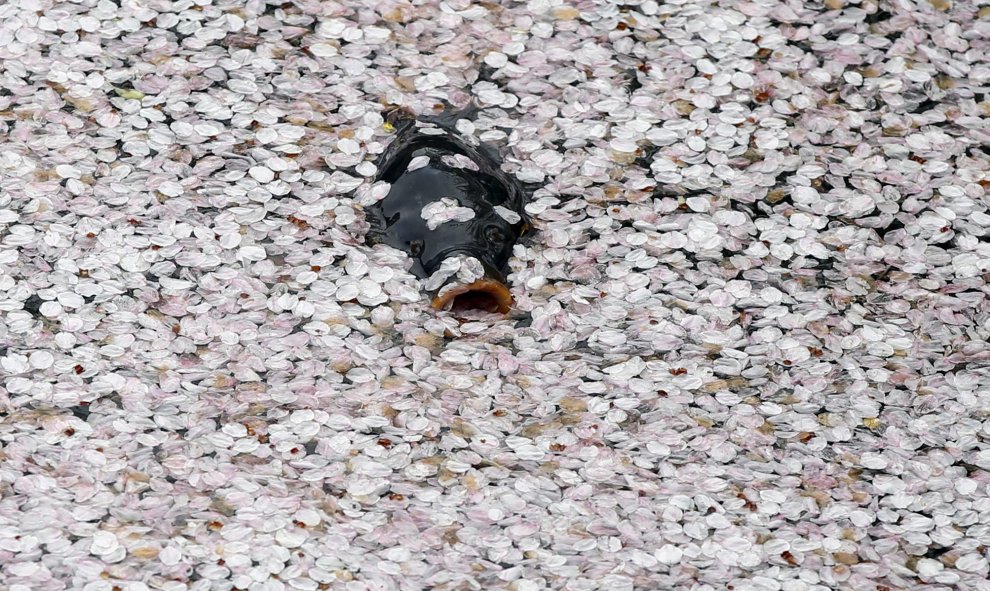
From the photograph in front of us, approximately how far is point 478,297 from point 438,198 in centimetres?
34

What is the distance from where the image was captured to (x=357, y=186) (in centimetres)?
379

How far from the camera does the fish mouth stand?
346 centimetres

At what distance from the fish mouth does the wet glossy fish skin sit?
38mm

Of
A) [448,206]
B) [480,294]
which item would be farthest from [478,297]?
[448,206]

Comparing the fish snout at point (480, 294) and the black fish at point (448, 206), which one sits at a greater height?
the black fish at point (448, 206)

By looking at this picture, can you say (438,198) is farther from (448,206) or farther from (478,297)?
(478,297)

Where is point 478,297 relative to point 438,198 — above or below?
below

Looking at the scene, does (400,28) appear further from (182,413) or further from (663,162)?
(182,413)

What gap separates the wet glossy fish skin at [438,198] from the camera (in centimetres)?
356

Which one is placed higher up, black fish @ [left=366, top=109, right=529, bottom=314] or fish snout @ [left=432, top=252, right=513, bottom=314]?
black fish @ [left=366, top=109, right=529, bottom=314]

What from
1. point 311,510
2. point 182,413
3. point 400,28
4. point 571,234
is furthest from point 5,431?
point 400,28

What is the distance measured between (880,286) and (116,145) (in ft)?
8.29

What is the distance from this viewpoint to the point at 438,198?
3.64m

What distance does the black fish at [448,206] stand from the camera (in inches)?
139
